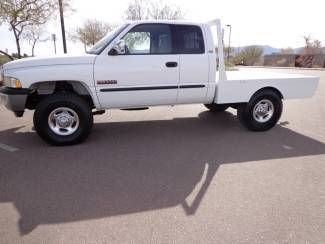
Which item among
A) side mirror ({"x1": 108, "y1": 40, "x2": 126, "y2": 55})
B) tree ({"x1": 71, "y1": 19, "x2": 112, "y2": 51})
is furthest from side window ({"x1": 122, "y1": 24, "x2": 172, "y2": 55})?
tree ({"x1": 71, "y1": 19, "x2": 112, "y2": 51})

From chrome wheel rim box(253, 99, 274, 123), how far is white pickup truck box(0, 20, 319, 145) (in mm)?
392

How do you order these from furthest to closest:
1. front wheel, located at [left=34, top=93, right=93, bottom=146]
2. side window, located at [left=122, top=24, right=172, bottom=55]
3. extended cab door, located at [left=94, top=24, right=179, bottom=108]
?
side window, located at [left=122, top=24, right=172, bottom=55] → extended cab door, located at [left=94, top=24, right=179, bottom=108] → front wheel, located at [left=34, top=93, right=93, bottom=146]

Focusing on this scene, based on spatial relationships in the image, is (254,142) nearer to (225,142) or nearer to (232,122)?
(225,142)

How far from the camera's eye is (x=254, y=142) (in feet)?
17.2

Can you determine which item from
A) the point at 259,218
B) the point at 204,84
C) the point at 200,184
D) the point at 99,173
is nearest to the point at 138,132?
the point at 204,84

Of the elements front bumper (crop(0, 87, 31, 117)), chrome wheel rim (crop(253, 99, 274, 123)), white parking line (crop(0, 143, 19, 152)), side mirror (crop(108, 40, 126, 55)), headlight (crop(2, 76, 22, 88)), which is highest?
side mirror (crop(108, 40, 126, 55))

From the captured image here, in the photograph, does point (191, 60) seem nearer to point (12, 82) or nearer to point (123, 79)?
point (123, 79)

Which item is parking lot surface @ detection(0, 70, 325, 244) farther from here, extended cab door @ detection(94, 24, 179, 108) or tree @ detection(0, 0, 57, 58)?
tree @ detection(0, 0, 57, 58)

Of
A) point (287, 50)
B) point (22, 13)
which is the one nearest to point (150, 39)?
point (22, 13)

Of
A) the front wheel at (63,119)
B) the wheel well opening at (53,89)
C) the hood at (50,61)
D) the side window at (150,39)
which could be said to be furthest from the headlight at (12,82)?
the side window at (150,39)

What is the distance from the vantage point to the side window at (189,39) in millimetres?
5168

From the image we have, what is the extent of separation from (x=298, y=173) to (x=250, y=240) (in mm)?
1804

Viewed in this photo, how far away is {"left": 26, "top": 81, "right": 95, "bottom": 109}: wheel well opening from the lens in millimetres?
4930

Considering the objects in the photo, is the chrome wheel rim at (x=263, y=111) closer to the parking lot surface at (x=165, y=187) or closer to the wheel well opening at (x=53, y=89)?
the parking lot surface at (x=165, y=187)
